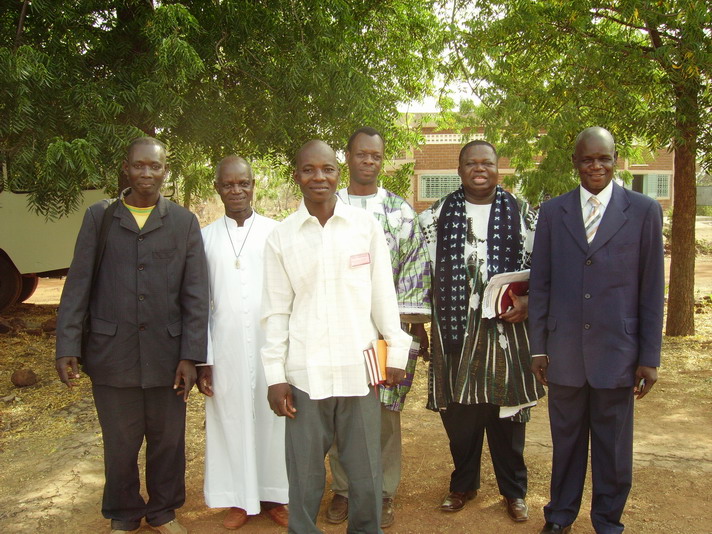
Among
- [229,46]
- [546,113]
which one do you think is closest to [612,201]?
[229,46]

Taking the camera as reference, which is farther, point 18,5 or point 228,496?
point 18,5

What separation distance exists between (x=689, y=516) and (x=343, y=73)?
4.27 m

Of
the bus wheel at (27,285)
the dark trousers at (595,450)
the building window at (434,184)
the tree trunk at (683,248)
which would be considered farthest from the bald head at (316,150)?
the building window at (434,184)

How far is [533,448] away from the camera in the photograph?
481 centimetres

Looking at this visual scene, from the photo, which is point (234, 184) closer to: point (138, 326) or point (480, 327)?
point (138, 326)

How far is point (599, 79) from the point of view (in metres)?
6.69

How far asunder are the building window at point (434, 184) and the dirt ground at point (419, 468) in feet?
49.5

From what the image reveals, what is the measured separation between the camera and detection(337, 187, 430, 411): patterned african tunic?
3574 mm

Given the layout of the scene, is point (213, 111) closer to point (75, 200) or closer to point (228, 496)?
point (75, 200)

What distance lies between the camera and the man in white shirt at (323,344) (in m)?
2.87

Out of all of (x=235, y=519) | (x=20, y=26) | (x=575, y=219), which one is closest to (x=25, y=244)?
(x=20, y=26)

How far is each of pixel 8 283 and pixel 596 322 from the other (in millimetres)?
8924

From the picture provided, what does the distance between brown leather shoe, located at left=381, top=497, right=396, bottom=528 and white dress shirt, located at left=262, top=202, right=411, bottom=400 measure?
1147 millimetres

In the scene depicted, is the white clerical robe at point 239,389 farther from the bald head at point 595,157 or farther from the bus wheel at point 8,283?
the bus wheel at point 8,283
